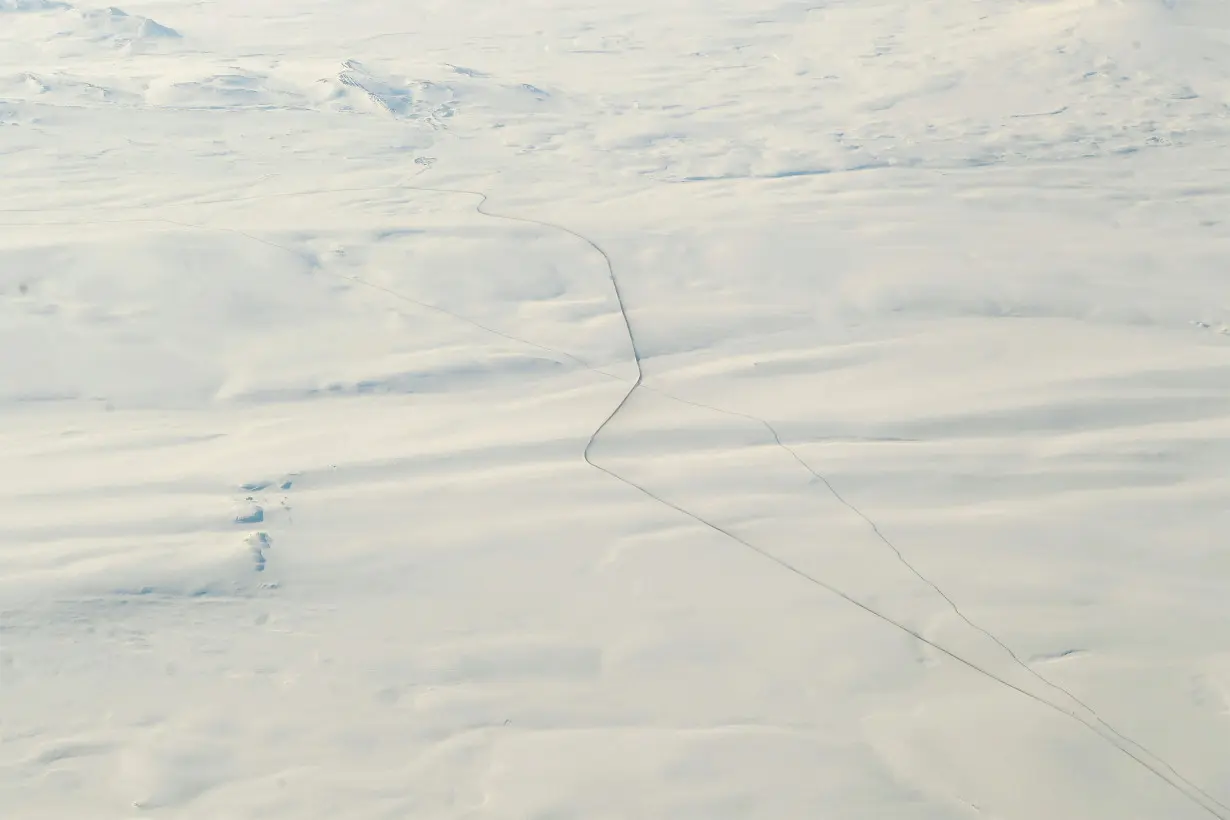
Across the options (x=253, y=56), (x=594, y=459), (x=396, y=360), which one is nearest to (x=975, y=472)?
(x=594, y=459)

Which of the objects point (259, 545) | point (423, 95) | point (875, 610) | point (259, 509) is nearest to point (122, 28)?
point (423, 95)

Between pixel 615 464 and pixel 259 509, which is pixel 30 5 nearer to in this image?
pixel 259 509

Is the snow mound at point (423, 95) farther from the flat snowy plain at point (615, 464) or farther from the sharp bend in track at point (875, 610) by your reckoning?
the sharp bend in track at point (875, 610)

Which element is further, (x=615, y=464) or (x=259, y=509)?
(x=615, y=464)

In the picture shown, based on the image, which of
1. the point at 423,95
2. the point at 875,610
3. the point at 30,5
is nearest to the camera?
the point at 875,610

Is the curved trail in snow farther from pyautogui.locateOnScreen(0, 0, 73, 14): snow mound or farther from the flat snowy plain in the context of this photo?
pyautogui.locateOnScreen(0, 0, 73, 14): snow mound
